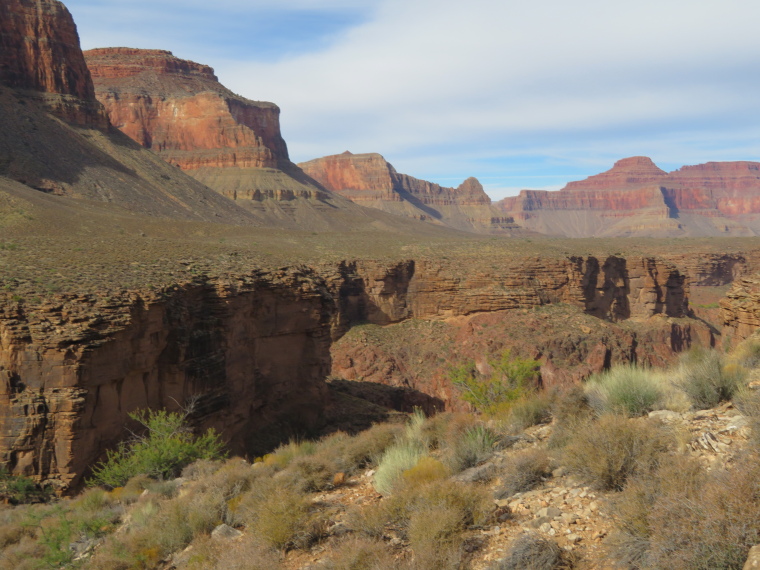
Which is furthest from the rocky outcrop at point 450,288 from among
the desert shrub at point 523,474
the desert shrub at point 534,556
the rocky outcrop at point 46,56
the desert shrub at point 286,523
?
the rocky outcrop at point 46,56

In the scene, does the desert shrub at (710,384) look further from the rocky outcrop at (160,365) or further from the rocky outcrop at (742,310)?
the rocky outcrop at (160,365)

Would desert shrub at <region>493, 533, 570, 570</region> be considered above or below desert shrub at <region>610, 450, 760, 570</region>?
below

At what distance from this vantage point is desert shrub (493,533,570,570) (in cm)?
623

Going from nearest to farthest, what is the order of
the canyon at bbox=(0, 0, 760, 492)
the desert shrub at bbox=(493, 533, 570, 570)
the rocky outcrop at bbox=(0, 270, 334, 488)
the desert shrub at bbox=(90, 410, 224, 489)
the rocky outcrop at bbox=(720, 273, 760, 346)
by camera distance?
1. the desert shrub at bbox=(493, 533, 570, 570)
2. the desert shrub at bbox=(90, 410, 224, 489)
3. the rocky outcrop at bbox=(0, 270, 334, 488)
4. the canyon at bbox=(0, 0, 760, 492)
5. the rocky outcrop at bbox=(720, 273, 760, 346)

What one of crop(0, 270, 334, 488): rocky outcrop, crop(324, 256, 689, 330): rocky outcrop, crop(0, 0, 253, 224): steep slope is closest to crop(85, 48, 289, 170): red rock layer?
crop(0, 0, 253, 224): steep slope

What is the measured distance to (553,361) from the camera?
1539 inches

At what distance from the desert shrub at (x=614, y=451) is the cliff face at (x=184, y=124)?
350 ft

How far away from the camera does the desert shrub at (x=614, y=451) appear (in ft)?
24.5

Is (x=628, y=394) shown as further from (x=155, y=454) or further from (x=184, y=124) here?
(x=184, y=124)

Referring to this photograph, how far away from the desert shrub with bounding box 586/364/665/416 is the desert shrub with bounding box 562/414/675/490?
1.51 metres

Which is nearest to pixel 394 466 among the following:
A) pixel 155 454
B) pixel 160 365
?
pixel 155 454

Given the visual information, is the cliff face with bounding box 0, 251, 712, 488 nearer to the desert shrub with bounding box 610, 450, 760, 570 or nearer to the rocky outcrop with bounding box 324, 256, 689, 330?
the rocky outcrop with bounding box 324, 256, 689, 330

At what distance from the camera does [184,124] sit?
11925 cm

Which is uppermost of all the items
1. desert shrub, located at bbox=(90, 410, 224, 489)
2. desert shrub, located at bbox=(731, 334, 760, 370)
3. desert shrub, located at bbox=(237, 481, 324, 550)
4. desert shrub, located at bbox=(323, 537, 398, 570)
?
desert shrub, located at bbox=(731, 334, 760, 370)
